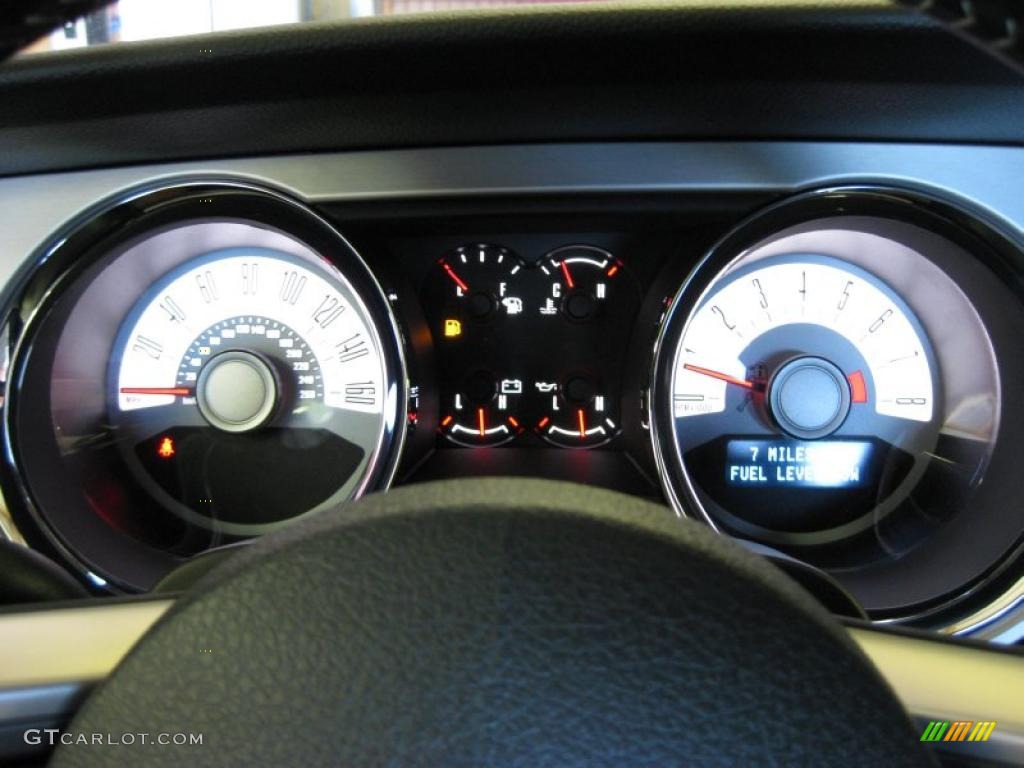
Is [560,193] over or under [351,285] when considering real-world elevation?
over

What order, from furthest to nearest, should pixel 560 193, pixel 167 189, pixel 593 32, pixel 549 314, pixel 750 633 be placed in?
pixel 549 314
pixel 167 189
pixel 560 193
pixel 593 32
pixel 750 633

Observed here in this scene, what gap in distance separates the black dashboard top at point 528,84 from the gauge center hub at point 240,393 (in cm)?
39

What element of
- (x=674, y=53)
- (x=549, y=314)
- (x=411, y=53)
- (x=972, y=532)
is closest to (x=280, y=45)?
(x=411, y=53)

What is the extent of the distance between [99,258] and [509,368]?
76cm

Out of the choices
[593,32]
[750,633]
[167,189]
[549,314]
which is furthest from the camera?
[549,314]

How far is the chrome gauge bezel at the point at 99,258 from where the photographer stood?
1655 mm

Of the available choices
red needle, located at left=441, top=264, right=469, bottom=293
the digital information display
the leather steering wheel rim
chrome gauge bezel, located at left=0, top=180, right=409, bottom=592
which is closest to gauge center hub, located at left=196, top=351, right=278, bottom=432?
chrome gauge bezel, located at left=0, top=180, right=409, bottom=592

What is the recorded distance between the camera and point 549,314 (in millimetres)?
1813

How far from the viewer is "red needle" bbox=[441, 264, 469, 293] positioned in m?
1.79

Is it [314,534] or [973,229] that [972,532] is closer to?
[973,229]

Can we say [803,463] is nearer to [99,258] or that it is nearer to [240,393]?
[240,393]

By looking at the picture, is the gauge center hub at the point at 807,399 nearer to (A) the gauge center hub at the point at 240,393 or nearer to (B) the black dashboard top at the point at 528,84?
(B) the black dashboard top at the point at 528,84

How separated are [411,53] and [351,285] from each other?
0.50 metres

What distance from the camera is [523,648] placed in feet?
1.93
